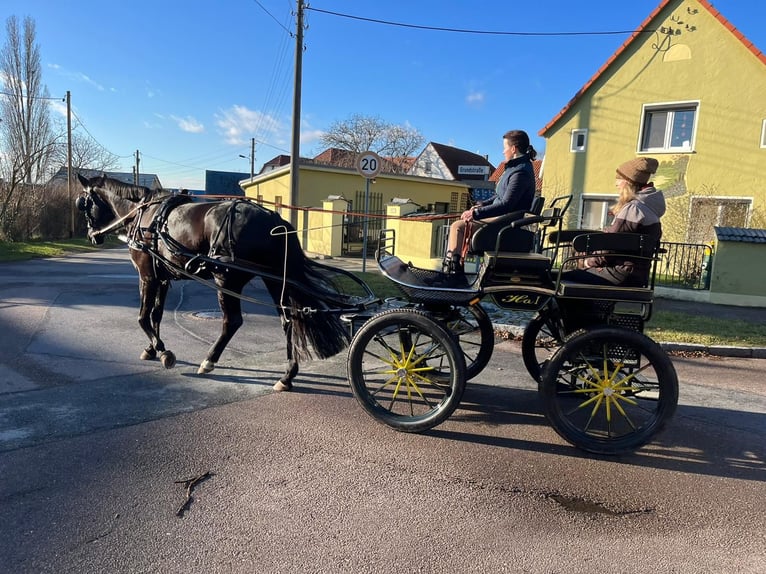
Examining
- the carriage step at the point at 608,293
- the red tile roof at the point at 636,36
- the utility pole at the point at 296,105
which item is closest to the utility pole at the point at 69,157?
the utility pole at the point at 296,105

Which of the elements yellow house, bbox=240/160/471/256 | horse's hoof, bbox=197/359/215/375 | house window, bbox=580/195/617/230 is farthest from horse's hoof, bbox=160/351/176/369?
house window, bbox=580/195/617/230

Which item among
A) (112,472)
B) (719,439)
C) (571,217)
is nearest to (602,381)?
(719,439)

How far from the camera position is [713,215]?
1346 centimetres

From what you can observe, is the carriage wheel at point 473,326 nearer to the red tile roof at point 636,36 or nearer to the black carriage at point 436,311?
the black carriage at point 436,311

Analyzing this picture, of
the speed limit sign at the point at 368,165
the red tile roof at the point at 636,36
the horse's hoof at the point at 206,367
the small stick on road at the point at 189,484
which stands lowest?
the small stick on road at the point at 189,484

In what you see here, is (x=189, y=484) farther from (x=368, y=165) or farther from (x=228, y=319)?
(x=368, y=165)

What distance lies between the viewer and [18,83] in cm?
2159

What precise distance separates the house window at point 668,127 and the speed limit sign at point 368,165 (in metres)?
8.29

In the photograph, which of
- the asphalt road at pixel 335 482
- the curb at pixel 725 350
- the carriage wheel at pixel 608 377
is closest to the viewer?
the asphalt road at pixel 335 482

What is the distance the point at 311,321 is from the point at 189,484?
182 centimetres

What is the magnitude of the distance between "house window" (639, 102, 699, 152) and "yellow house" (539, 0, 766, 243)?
0.08 ft

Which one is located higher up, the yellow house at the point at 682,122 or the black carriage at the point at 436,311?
the yellow house at the point at 682,122

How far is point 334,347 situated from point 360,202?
17.3 meters

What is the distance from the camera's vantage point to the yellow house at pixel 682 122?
42.5ft
